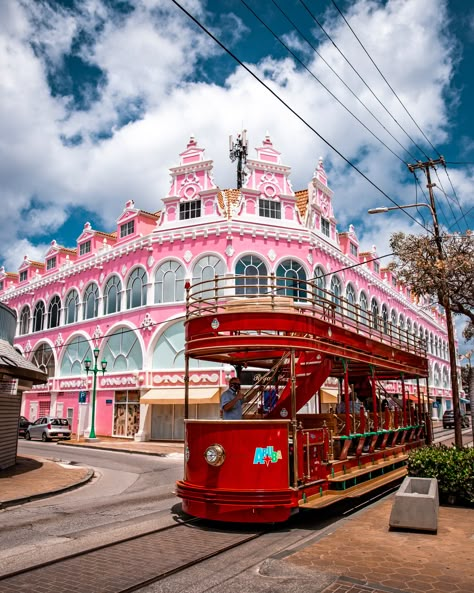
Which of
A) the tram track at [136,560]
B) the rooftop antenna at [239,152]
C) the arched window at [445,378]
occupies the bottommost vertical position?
the tram track at [136,560]

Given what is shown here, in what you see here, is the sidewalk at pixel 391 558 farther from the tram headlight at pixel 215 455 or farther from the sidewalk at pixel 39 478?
the sidewalk at pixel 39 478

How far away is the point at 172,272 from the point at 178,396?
7155 millimetres

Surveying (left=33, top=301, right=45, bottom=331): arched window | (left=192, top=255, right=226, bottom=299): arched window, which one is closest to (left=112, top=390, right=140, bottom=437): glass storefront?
(left=192, top=255, right=226, bottom=299): arched window

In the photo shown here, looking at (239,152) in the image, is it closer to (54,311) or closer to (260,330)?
(54,311)

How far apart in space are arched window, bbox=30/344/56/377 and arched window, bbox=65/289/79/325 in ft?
9.79

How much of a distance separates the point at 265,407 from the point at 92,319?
83.9 ft

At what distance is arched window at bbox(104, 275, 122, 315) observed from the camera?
33875 millimetres

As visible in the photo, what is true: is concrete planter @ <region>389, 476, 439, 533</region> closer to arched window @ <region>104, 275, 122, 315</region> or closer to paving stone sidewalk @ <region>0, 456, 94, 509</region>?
paving stone sidewalk @ <region>0, 456, 94, 509</region>

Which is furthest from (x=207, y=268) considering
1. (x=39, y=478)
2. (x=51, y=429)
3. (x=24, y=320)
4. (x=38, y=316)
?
(x=24, y=320)

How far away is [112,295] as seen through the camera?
1357 inches

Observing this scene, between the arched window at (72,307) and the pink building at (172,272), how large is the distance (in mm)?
144

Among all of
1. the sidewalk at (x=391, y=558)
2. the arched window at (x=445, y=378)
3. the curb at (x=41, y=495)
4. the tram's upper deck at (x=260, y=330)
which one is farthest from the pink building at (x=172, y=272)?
the arched window at (x=445, y=378)

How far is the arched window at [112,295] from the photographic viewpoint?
3388 cm

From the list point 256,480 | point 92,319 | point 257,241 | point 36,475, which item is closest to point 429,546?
point 256,480
